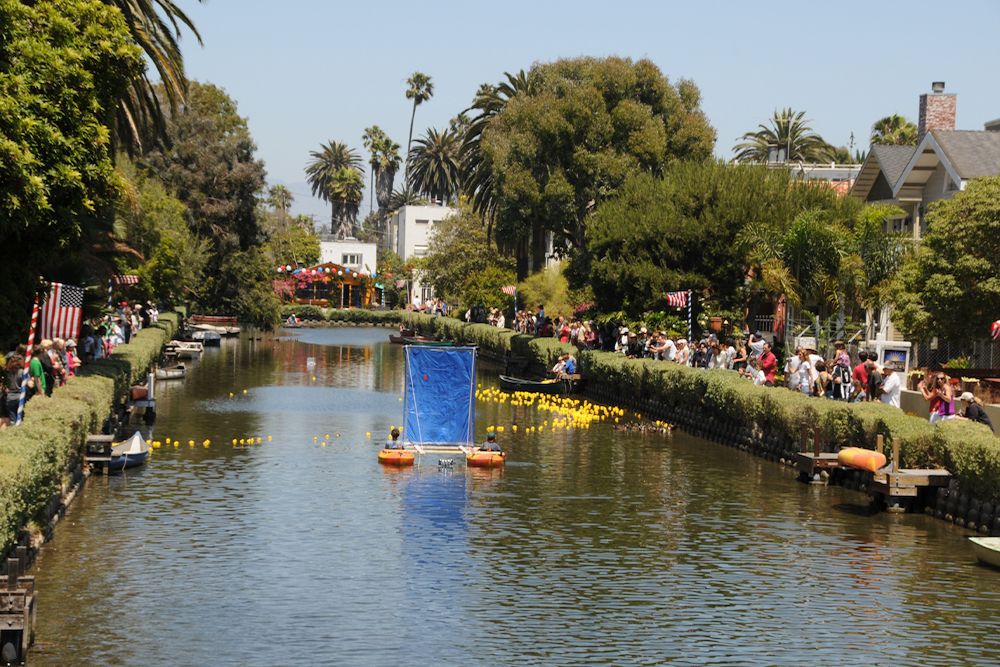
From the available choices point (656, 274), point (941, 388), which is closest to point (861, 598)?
point (941, 388)

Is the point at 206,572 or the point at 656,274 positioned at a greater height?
the point at 656,274

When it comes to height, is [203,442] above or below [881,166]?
below

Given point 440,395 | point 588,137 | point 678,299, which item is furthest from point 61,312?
point 588,137

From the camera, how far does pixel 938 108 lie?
188ft

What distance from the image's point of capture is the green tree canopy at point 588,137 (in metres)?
62.8

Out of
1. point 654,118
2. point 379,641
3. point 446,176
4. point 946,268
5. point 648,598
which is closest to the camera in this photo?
point 379,641

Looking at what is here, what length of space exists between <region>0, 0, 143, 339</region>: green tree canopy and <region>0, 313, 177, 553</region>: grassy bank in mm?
2482

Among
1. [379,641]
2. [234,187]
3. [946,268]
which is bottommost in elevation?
[379,641]

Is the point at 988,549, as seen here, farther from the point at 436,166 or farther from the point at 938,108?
the point at 436,166

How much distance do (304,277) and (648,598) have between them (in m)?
122

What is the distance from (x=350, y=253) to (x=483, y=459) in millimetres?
137073

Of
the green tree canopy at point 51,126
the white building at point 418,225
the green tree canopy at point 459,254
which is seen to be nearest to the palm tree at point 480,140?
the green tree canopy at point 459,254

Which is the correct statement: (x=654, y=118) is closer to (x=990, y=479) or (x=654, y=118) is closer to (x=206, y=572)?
(x=990, y=479)

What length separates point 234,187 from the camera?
9025 cm
